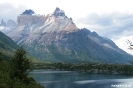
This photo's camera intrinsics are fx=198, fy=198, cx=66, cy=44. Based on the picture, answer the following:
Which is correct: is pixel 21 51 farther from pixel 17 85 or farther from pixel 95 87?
pixel 95 87

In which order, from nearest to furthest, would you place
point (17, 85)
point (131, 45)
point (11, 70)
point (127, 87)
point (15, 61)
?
point (131, 45), point (17, 85), point (11, 70), point (15, 61), point (127, 87)

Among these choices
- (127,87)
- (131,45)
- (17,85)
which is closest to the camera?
(131,45)

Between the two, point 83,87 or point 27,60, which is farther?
point 83,87

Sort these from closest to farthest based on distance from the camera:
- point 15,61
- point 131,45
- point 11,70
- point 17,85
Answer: point 131,45 → point 17,85 → point 11,70 → point 15,61

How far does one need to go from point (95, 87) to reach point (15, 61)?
10038cm

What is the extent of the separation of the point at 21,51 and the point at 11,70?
4.78m

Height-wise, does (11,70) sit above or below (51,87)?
above

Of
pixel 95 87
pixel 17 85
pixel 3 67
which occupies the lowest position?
pixel 95 87

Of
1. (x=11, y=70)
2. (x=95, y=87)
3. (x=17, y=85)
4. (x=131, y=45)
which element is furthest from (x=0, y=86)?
(x=95, y=87)

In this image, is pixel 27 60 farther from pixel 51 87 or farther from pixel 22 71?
pixel 51 87

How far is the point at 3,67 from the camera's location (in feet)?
120

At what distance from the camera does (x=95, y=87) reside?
132m

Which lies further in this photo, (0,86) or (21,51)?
(21,51)

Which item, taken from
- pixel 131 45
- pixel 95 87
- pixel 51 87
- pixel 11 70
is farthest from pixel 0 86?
pixel 95 87
